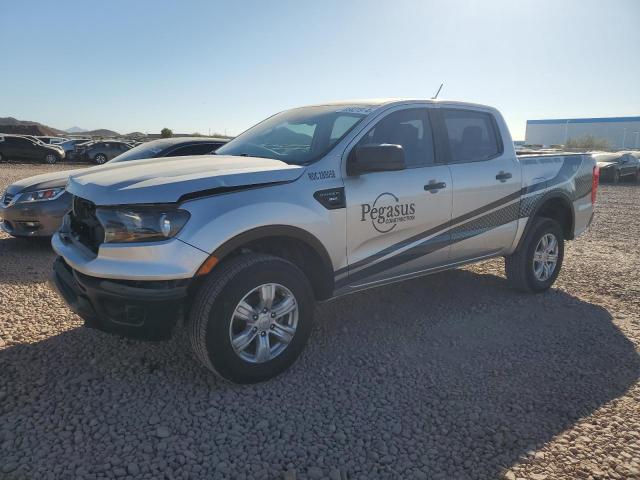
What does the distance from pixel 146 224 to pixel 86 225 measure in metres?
0.75

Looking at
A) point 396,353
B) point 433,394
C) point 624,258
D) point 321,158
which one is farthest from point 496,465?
point 624,258

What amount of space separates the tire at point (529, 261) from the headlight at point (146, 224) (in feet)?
12.2

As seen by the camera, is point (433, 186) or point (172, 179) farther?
point (433, 186)

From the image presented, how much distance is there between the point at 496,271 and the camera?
6.43 metres

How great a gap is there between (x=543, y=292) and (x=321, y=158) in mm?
3369

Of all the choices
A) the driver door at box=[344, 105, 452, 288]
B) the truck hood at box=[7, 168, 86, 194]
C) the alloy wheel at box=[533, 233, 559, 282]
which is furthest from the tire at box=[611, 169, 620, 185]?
the truck hood at box=[7, 168, 86, 194]

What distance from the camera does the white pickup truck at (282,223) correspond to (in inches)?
117

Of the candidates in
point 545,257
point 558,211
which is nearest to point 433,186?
point 545,257

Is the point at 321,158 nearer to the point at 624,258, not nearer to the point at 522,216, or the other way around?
the point at 522,216

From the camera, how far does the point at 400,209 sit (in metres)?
3.94

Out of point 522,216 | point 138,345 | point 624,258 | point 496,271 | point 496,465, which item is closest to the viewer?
point 496,465

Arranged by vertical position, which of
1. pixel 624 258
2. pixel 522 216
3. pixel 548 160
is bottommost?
pixel 624 258

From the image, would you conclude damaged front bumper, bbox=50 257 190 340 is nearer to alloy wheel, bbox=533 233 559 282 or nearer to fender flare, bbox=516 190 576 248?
fender flare, bbox=516 190 576 248

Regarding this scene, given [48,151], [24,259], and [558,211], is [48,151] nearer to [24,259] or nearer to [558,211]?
[24,259]
